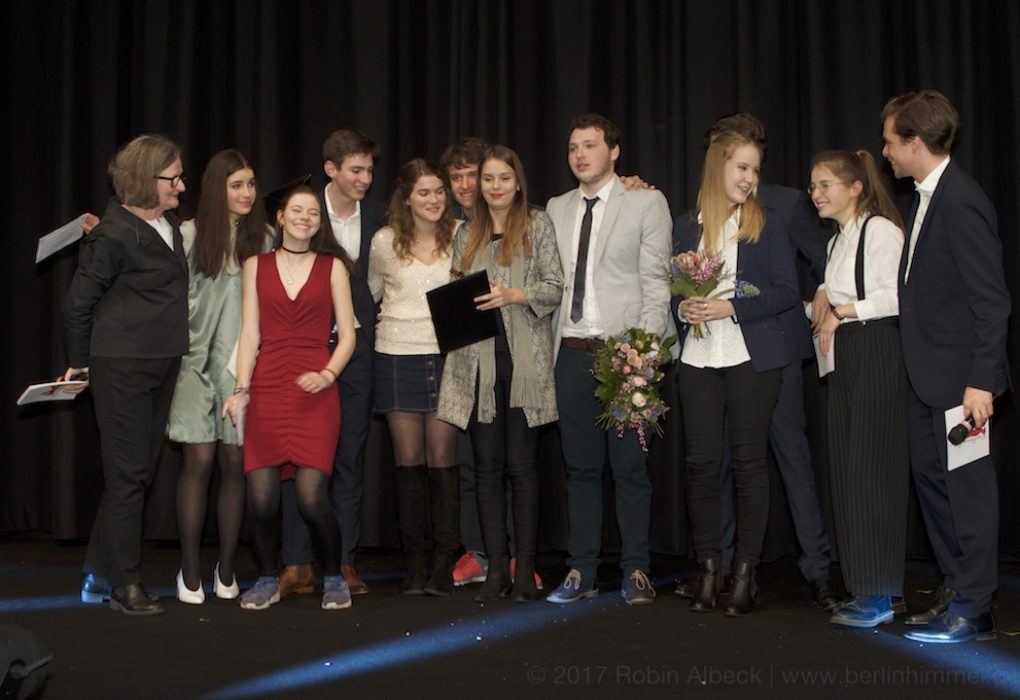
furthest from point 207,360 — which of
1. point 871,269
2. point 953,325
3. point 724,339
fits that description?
point 953,325

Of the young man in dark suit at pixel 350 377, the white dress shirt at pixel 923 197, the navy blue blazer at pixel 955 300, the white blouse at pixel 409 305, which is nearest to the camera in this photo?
the navy blue blazer at pixel 955 300

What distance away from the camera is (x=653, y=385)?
427 cm

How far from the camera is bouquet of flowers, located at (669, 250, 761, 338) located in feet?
13.2

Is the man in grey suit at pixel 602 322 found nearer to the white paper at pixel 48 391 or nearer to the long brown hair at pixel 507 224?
the long brown hair at pixel 507 224

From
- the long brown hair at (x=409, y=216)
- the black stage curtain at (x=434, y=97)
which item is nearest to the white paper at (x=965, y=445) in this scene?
the black stage curtain at (x=434, y=97)

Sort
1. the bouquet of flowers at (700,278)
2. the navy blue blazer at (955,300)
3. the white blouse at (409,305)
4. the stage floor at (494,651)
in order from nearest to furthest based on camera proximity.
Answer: the stage floor at (494,651) < the navy blue blazer at (955,300) < the bouquet of flowers at (700,278) < the white blouse at (409,305)

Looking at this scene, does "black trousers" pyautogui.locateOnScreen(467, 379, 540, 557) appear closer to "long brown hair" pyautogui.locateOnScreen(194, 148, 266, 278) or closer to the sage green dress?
the sage green dress

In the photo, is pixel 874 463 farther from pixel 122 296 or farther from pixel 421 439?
pixel 122 296

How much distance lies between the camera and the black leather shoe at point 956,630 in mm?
3656

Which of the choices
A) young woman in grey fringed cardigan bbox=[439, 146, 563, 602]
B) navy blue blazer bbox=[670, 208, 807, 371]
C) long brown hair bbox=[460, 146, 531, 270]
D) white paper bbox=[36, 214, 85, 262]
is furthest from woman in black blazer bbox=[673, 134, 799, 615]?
white paper bbox=[36, 214, 85, 262]

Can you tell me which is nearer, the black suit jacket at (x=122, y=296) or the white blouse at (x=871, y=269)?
the white blouse at (x=871, y=269)

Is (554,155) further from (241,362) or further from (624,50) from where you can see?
(241,362)

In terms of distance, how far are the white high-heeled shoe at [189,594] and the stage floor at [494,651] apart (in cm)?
7

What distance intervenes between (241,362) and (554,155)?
2.12 metres
